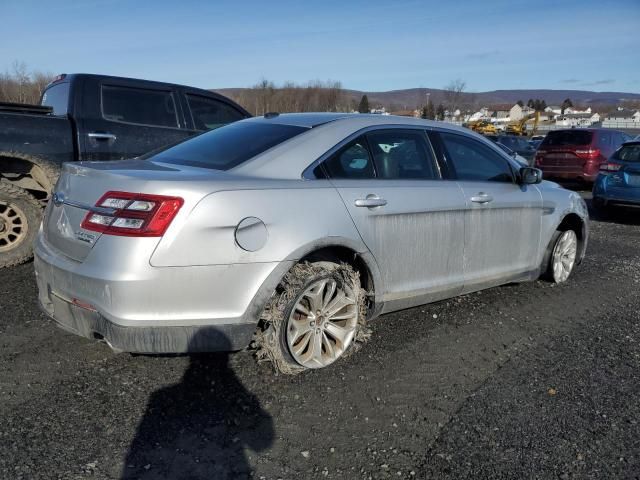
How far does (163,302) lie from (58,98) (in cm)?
447

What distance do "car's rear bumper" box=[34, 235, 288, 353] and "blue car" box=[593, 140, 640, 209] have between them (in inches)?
331

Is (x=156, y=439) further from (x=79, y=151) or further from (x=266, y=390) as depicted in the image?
(x=79, y=151)

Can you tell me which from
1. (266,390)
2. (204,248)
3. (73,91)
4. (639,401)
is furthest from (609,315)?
(73,91)

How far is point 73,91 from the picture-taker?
236 inches

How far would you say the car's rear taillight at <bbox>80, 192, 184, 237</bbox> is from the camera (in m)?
2.78

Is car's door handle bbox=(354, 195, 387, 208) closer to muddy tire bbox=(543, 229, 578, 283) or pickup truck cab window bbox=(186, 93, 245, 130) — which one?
muddy tire bbox=(543, 229, 578, 283)

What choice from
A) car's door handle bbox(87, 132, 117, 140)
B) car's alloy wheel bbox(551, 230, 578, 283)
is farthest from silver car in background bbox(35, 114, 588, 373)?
car's door handle bbox(87, 132, 117, 140)

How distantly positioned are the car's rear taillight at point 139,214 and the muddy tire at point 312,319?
77 centimetres

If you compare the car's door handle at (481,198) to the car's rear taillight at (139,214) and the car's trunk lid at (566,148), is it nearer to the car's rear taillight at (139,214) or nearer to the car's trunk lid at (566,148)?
the car's rear taillight at (139,214)

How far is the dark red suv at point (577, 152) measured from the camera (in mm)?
13930

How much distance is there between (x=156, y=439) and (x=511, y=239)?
3.22 m

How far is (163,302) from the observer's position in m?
2.83

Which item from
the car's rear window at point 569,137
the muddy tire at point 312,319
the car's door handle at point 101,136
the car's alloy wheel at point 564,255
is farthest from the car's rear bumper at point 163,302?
the car's rear window at point 569,137

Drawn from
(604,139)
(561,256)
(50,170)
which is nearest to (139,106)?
(50,170)
